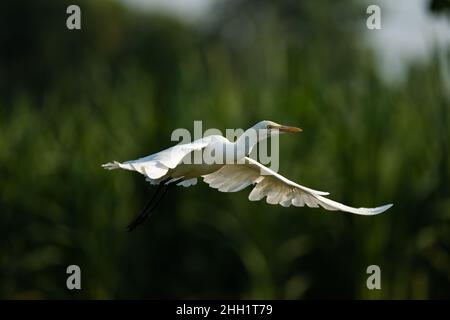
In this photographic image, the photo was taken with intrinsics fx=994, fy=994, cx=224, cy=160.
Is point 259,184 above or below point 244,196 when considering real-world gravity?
above

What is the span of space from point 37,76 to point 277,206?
60.4ft

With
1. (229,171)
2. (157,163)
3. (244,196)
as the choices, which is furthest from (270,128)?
(244,196)

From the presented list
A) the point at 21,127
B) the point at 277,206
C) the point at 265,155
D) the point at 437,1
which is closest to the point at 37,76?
the point at 21,127

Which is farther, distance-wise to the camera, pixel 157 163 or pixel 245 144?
pixel 245 144

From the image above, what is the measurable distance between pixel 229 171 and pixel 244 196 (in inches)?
133

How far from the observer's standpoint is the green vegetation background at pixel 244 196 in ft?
28.7

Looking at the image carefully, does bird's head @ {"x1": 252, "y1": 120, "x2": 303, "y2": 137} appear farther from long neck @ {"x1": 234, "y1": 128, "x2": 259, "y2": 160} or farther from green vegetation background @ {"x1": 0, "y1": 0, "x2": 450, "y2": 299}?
green vegetation background @ {"x1": 0, "y1": 0, "x2": 450, "y2": 299}

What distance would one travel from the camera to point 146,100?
9828 mm

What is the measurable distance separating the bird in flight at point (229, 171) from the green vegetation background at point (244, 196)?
2.93 m

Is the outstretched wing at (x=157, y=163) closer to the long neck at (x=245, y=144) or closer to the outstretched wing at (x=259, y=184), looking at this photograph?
the long neck at (x=245, y=144)

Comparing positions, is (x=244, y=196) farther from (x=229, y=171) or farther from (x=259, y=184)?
(x=229, y=171)

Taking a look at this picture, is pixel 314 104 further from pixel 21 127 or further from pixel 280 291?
pixel 21 127

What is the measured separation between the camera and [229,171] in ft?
18.9

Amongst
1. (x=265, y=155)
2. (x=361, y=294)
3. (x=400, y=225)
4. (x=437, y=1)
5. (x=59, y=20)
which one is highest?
(x=59, y=20)
